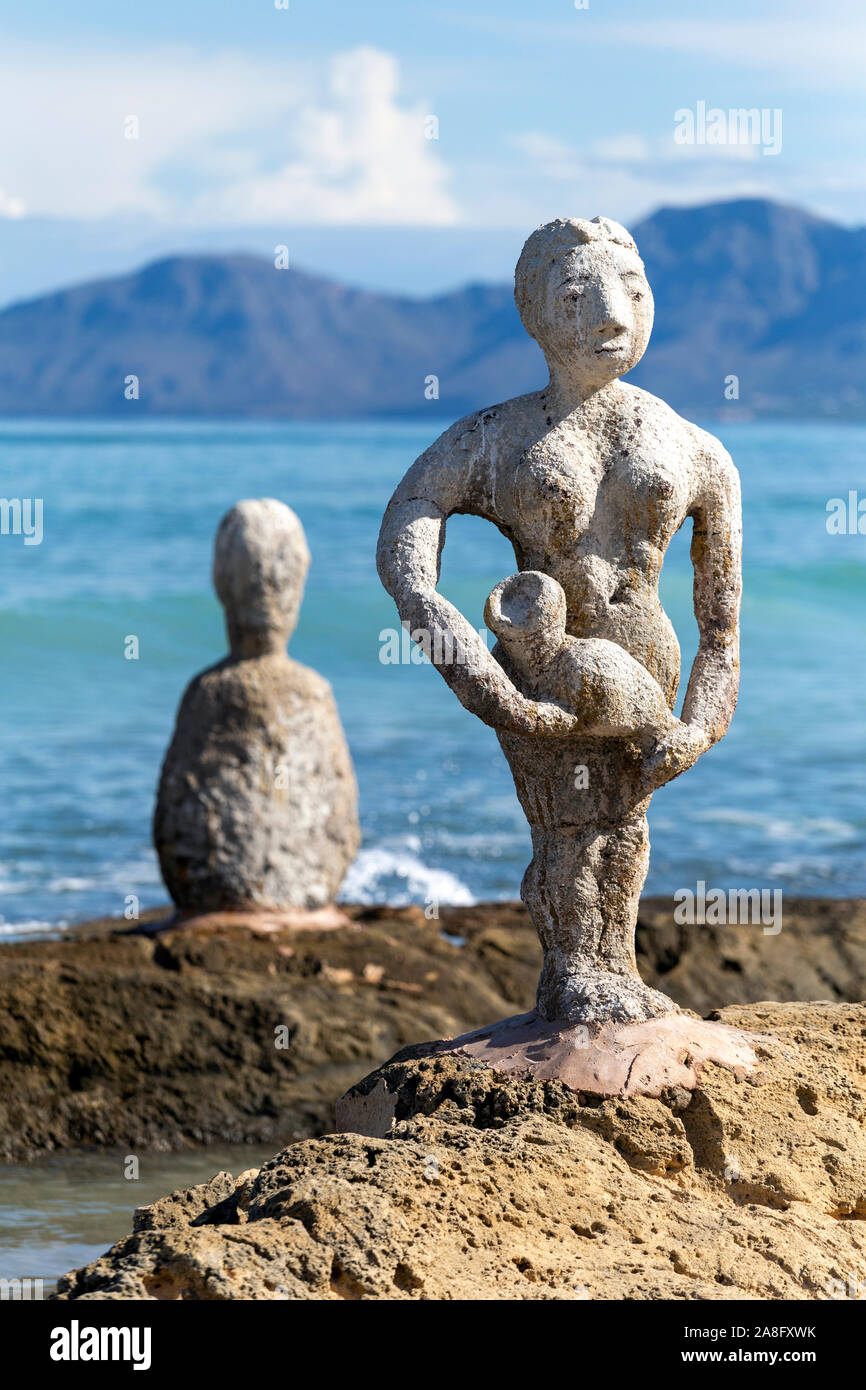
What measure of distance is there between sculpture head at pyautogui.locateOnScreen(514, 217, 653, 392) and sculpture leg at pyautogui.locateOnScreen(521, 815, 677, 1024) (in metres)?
1.38

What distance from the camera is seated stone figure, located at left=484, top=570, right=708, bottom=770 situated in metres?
5.49

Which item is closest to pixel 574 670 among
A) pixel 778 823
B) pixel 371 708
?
pixel 778 823

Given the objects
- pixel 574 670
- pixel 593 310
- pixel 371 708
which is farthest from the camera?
pixel 371 708

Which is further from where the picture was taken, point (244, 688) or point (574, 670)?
point (244, 688)

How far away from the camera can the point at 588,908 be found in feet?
19.0

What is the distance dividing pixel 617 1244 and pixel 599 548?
6.65 feet

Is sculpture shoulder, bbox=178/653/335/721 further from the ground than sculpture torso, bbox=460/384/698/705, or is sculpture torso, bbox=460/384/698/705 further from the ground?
sculpture torso, bbox=460/384/698/705

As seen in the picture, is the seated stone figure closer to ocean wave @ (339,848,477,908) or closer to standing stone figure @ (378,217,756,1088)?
standing stone figure @ (378,217,756,1088)

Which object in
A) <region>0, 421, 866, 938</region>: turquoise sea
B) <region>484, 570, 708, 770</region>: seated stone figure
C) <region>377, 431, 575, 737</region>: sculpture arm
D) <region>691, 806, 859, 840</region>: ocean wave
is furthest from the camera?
<region>691, 806, 859, 840</region>: ocean wave

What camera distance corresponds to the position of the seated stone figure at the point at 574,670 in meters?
5.49

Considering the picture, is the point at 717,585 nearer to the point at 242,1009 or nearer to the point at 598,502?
the point at 598,502

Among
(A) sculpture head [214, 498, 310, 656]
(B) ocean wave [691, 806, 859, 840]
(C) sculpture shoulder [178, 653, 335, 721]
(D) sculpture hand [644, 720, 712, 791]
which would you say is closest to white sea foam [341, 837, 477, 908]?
(B) ocean wave [691, 806, 859, 840]

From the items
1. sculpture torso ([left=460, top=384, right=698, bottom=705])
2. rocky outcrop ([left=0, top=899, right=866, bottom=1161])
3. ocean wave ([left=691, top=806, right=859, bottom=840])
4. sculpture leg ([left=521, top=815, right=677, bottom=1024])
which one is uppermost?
sculpture torso ([left=460, top=384, right=698, bottom=705])

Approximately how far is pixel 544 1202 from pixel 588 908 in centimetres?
110
